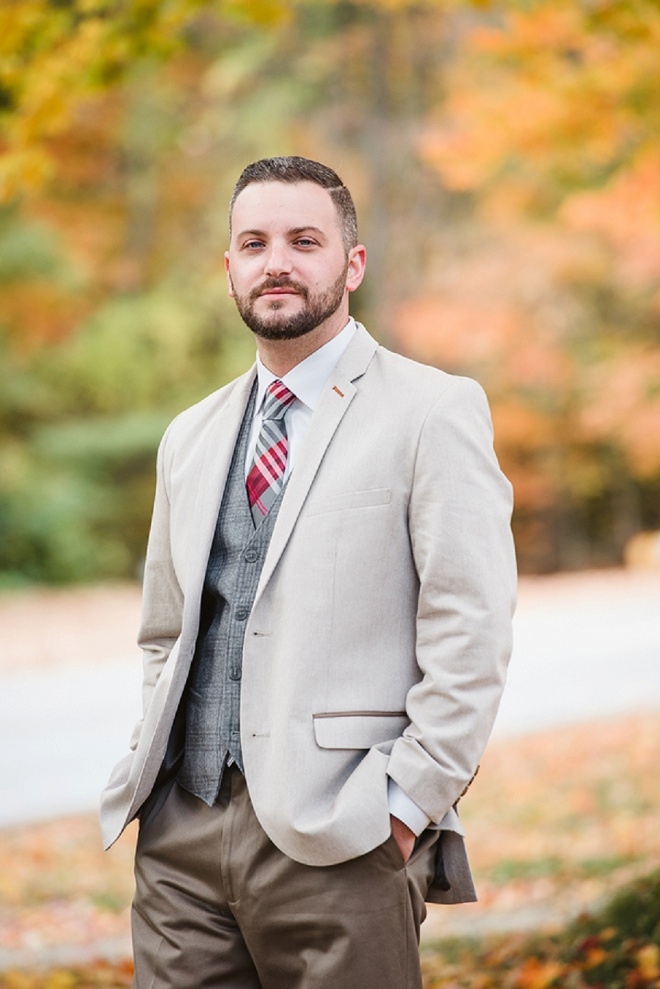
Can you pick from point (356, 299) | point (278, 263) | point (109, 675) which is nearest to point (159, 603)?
point (278, 263)

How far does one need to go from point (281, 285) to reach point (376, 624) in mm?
642

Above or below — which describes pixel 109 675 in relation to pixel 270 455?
below

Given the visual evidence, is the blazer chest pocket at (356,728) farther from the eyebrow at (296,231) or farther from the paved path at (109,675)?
the paved path at (109,675)

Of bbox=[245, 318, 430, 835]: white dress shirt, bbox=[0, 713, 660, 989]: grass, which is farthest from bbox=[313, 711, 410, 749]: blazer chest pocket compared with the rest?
bbox=[0, 713, 660, 989]: grass

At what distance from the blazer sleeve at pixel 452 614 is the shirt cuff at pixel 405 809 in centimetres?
2

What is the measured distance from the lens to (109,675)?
30.8ft

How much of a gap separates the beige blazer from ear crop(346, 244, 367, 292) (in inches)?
8.9

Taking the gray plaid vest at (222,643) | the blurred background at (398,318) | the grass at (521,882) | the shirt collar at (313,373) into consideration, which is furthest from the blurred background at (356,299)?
the gray plaid vest at (222,643)

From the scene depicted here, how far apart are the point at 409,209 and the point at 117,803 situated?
1653cm

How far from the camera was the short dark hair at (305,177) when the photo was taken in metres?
2.15

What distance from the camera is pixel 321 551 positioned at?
6.76 feet

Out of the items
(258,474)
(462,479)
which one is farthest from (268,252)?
(462,479)

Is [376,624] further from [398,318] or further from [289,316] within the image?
[398,318]

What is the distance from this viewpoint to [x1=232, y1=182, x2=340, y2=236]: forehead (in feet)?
7.02
